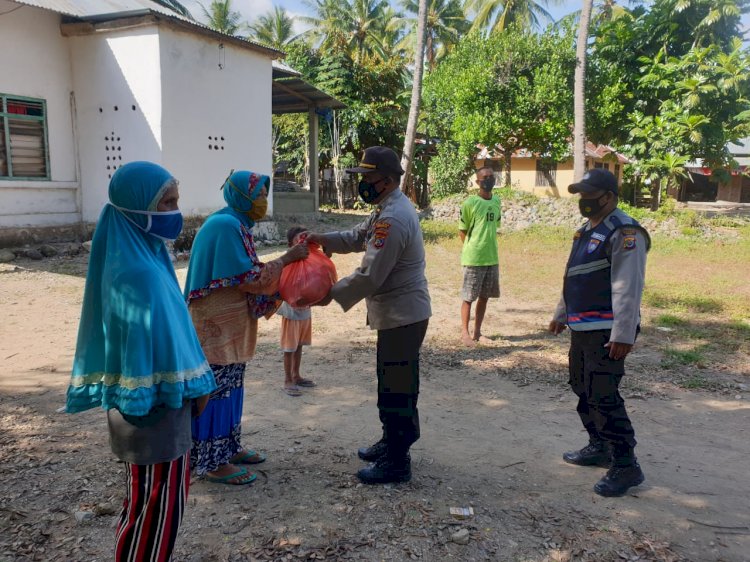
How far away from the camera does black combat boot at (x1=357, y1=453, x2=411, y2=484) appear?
337cm

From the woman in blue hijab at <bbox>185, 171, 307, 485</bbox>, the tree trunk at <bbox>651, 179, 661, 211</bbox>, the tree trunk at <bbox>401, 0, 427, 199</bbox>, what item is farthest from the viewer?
the tree trunk at <bbox>651, 179, 661, 211</bbox>

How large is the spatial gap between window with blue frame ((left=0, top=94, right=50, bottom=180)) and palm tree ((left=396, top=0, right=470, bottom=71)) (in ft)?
79.8

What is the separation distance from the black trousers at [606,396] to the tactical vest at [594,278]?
85 millimetres

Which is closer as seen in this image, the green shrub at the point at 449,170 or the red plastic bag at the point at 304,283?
the red plastic bag at the point at 304,283

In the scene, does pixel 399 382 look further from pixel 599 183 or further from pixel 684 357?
pixel 684 357

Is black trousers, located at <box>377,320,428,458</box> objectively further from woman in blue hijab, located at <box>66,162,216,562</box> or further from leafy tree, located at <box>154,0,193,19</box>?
leafy tree, located at <box>154,0,193,19</box>

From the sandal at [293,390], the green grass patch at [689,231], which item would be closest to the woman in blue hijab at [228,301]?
the sandal at [293,390]

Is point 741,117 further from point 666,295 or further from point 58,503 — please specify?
point 58,503

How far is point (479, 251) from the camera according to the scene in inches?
255

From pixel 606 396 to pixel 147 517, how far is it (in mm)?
2531

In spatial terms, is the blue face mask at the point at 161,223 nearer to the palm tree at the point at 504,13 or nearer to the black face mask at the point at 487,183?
the black face mask at the point at 487,183

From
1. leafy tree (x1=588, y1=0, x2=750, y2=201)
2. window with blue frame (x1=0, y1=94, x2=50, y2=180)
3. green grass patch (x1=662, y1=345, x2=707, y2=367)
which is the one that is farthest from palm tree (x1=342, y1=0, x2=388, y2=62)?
green grass patch (x1=662, y1=345, x2=707, y2=367)

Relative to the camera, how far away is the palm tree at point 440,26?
32219mm

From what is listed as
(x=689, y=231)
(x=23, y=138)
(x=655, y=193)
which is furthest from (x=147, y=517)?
(x=655, y=193)
